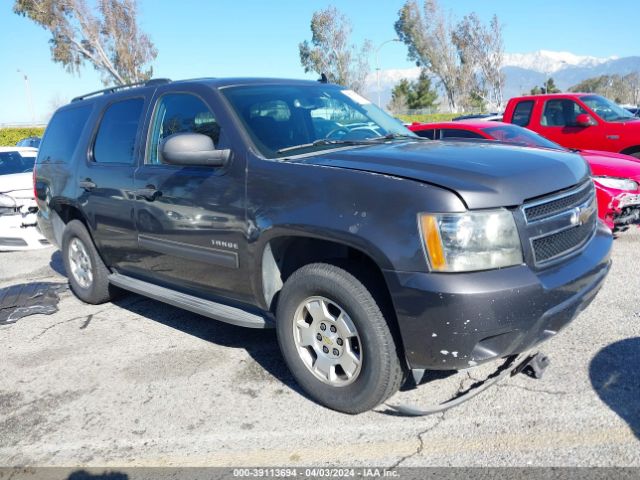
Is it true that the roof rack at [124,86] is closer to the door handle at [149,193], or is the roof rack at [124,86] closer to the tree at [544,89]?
the door handle at [149,193]

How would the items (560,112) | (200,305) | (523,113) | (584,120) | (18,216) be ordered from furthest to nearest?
(523,113) → (560,112) → (584,120) → (18,216) → (200,305)

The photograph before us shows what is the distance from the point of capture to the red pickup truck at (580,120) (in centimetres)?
867

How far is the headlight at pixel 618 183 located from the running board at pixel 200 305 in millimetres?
4390

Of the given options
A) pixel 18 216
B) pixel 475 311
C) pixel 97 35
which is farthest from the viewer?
pixel 97 35

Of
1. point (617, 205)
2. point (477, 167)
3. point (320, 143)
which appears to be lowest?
point (617, 205)

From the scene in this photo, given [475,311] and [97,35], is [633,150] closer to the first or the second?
[475,311]

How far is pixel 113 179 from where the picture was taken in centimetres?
431

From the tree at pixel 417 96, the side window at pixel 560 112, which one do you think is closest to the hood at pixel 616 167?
the side window at pixel 560 112

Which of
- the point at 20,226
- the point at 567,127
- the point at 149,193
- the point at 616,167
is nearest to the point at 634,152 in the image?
the point at 567,127

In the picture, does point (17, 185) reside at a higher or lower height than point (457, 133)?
lower

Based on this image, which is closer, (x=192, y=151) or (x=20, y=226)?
(x=192, y=151)

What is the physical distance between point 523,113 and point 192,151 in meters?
8.04

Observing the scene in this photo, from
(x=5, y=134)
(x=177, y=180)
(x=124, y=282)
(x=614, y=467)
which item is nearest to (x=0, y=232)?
(x=124, y=282)

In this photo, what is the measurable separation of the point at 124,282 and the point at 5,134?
35.5 meters
